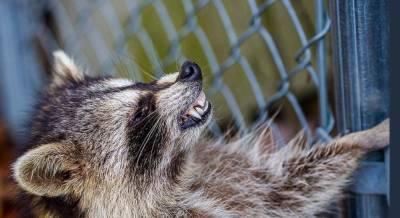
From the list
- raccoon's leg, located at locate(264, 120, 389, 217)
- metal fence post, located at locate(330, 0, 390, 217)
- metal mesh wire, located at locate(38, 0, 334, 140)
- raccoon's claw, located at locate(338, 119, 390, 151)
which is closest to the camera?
metal fence post, located at locate(330, 0, 390, 217)

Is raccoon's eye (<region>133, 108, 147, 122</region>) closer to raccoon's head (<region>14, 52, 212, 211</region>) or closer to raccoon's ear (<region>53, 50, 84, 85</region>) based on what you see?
raccoon's head (<region>14, 52, 212, 211</region>)

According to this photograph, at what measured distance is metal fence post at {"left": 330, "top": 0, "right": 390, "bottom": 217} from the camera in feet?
4.41

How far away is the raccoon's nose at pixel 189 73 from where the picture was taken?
5.24ft

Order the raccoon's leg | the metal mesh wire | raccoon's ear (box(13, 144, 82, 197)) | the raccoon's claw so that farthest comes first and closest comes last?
the metal mesh wire, the raccoon's leg, raccoon's ear (box(13, 144, 82, 197)), the raccoon's claw

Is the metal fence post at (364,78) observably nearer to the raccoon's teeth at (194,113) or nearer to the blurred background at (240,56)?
the blurred background at (240,56)

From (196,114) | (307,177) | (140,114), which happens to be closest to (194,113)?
(196,114)

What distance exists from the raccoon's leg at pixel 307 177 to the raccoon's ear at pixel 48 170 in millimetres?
512

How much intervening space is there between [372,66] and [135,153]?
23.8 inches

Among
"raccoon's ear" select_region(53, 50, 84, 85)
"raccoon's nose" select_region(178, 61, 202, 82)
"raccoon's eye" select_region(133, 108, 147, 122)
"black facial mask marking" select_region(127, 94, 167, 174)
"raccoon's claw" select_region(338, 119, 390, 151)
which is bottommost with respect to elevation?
"raccoon's claw" select_region(338, 119, 390, 151)

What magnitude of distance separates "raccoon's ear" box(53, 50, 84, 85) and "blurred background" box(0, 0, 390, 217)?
5.7 inches

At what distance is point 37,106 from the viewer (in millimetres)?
2010

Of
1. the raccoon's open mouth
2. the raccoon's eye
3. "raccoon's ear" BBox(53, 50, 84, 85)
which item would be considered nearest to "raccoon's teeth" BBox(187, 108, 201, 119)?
the raccoon's open mouth

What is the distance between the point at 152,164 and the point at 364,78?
56 cm

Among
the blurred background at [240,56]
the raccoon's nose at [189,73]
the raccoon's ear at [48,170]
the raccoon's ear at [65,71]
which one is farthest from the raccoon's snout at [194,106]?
the raccoon's ear at [65,71]
